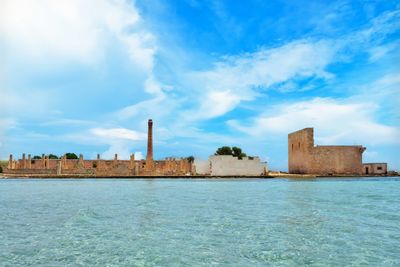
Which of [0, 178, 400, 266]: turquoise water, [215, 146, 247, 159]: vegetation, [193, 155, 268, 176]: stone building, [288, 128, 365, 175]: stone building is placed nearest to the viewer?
[0, 178, 400, 266]: turquoise water

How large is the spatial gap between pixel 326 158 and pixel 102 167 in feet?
102

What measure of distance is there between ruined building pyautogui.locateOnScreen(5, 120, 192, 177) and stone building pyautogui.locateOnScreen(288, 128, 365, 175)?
16247 millimetres

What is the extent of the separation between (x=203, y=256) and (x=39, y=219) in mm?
5669

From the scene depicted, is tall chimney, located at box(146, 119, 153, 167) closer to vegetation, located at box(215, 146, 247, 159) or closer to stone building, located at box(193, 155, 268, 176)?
stone building, located at box(193, 155, 268, 176)

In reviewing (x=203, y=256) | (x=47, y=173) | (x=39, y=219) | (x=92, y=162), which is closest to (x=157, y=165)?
(x=92, y=162)

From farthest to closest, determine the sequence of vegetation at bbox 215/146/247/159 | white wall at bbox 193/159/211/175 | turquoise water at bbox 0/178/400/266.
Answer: vegetation at bbox 215/146/247/159 → white wall at bbox 193/159/211/175 → turquoise water at bbox 0/178/400/266

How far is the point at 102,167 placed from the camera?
5362cm

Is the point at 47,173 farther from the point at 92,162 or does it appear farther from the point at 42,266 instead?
the point at 42,266

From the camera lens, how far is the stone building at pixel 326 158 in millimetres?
48406

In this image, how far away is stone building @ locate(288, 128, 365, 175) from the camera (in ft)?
159

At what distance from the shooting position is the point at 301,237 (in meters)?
6.80

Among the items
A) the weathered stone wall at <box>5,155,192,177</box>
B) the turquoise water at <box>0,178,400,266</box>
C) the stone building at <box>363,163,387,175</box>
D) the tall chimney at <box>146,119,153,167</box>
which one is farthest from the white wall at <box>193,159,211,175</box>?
the turquoise water at <box>0,178,400,266</box>

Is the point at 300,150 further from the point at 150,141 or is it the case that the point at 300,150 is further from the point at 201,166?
the point at 150,141

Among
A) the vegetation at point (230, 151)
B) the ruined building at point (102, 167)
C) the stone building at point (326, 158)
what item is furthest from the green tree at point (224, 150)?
the stone building at point (326, 158)
